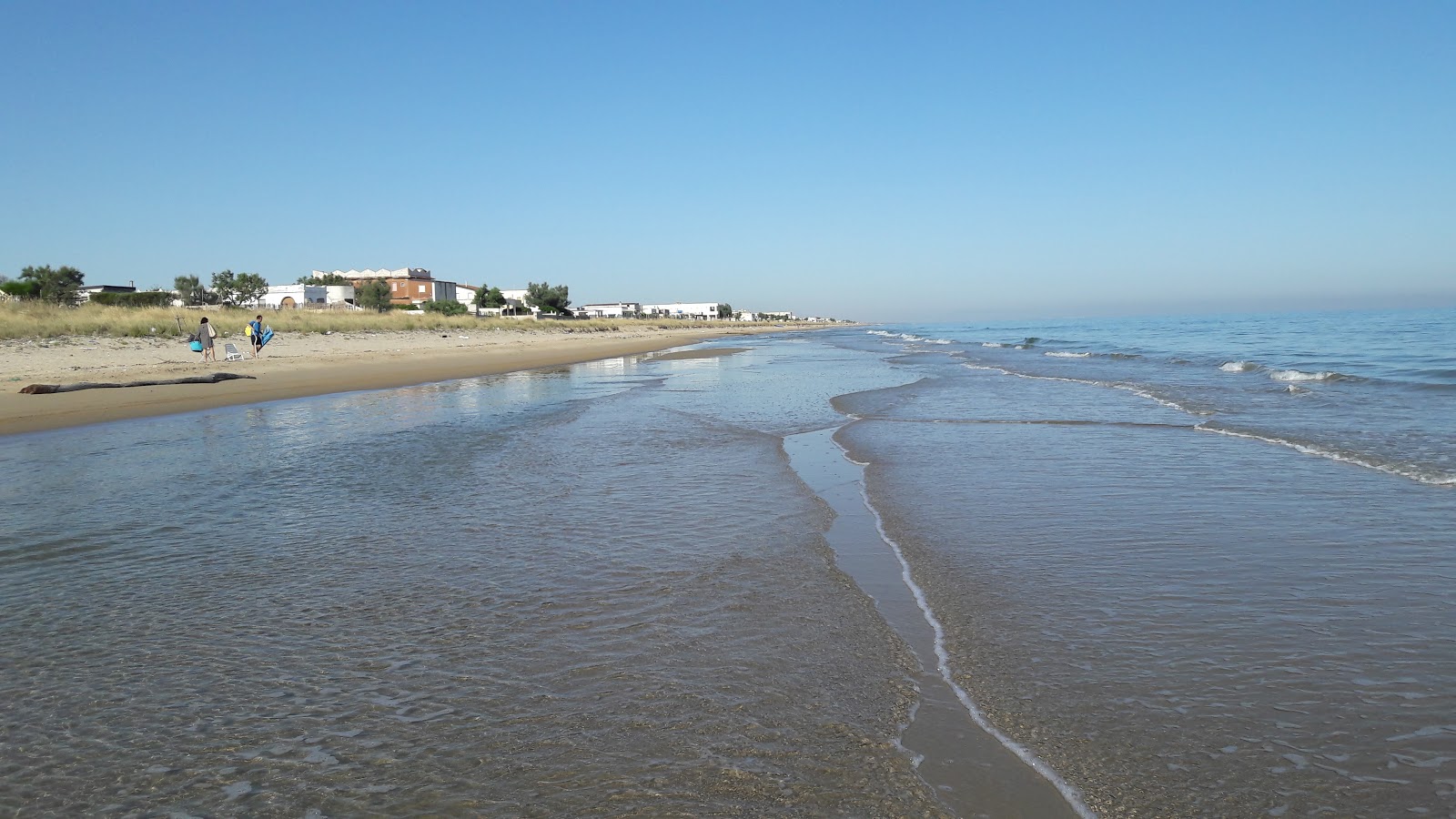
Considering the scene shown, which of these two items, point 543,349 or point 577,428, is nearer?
point 577,428

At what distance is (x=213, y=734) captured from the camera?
10.3 ft

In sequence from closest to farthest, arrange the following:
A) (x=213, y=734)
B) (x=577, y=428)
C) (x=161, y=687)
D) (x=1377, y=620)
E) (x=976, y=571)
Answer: (x=213, y=734)
(x=161, y=687)
(x=1377, y=620)
(x=976, y=571)
(x=577, y=428)

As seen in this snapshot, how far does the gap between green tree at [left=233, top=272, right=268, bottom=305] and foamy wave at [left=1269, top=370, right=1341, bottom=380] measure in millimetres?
64111

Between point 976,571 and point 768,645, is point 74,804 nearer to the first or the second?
point 768,645

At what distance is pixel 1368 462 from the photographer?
8836 millimetres

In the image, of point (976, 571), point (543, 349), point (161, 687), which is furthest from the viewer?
point (543, 349)

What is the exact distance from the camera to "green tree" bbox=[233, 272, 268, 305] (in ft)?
207

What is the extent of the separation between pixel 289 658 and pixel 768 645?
2339 millimetres

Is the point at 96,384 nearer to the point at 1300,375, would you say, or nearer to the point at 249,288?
the point at 1300,375

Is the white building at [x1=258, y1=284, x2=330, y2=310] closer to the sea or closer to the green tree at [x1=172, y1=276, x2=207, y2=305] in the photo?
the green tree at [x1=172, y1=276, x2=207, y2=305]

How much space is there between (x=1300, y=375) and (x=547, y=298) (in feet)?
309

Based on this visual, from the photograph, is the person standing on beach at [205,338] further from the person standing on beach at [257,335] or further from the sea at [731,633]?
the sea at [731,633]

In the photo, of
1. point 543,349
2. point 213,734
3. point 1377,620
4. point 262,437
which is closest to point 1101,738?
point 1377,620

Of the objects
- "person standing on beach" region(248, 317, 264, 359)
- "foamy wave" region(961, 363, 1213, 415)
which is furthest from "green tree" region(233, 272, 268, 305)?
"foamy wave" region(961, 363, 1213, 415)
